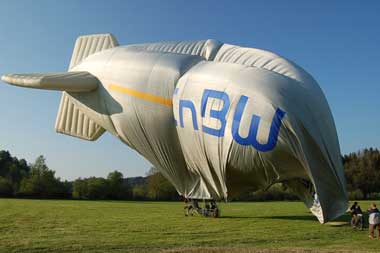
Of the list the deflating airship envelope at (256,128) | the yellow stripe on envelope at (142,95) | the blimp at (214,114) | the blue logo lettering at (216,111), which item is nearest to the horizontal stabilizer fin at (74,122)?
the blimp at (214,114)

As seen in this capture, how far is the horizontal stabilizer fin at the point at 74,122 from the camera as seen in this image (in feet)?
63.9

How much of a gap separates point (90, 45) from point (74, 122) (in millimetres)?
3708

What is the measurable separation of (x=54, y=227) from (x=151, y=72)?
10.1m

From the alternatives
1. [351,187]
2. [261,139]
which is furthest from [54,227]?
[351,187]

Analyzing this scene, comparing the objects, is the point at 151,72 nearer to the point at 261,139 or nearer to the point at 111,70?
the point at 111,70

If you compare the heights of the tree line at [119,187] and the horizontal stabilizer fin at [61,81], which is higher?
the horizontal stabilizer fin at [61,81]

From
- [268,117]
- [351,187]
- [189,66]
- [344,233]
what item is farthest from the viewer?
[351,187]

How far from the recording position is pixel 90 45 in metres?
20.9

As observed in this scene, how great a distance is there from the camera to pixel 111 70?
1759cm

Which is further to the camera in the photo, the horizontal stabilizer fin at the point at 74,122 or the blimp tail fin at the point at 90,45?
the blimp tail fin at the point at 90,45

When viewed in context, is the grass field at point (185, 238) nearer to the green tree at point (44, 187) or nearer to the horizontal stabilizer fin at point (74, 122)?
the horizontal stabilizer fin at point (74, 122)

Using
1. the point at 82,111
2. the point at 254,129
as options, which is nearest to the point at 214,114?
the point at 254,129

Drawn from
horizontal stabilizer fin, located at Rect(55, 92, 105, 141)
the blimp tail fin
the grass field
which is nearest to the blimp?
horizontal stabilizer fin, located at Rect(55, 92, 105, 141)

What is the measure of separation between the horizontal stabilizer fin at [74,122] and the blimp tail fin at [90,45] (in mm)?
2107
